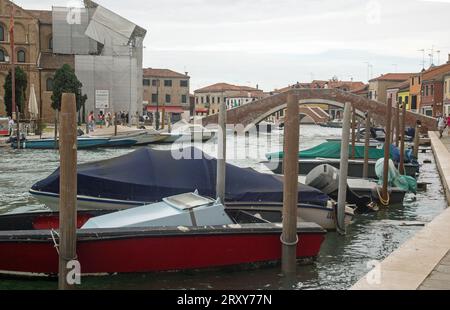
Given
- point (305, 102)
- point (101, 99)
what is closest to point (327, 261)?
point (101, 99)

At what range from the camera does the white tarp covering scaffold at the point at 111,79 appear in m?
36.8

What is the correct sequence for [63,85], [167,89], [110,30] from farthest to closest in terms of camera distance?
[167,89] → [110,30] → [63,85]

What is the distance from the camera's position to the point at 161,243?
5488 millimetres

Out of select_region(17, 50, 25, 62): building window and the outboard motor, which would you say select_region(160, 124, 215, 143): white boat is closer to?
select_region(17, 50, 25, 62): building window

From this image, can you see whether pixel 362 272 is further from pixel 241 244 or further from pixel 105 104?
pixel 105 104

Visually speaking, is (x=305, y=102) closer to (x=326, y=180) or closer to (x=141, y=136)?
(x=141, y=136)

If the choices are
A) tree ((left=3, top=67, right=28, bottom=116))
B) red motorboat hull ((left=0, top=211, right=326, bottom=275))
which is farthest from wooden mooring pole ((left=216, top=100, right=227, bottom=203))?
tree ((left=3, top=67, right=28, bottom=116))

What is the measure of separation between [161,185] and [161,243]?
5.50ft

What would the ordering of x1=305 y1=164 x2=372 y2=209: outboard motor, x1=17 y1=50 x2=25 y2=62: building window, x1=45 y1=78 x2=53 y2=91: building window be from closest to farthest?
x1=305 y1=164 x2=372 y2=209: outboard motor → x1=17 y1=50 x2=25 y2=62: building window → x1=45 y1=78 x2=53 y2=91: building window

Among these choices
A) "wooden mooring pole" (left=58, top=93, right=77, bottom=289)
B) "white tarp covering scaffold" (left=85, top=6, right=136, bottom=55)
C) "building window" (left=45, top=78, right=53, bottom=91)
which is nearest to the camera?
"wooden mooring pole" (left=58, top=93, right=77, bottom=289)

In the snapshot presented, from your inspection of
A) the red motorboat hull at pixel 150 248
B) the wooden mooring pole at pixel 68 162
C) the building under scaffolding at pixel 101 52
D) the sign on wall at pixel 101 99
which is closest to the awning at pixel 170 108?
the building under scaffolding at pixel 101 52

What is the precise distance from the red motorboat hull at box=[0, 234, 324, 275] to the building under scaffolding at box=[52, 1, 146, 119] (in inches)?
1267

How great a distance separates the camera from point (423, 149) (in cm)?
2197

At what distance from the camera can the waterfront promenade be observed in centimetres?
367
